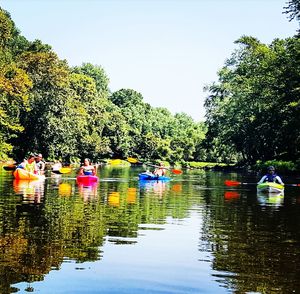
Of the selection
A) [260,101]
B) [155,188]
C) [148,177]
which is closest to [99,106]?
[260,101]

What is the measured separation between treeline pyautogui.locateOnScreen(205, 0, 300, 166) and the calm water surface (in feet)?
116

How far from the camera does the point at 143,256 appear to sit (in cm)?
926

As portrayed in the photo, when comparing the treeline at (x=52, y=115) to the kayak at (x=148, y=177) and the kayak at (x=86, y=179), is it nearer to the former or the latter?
the kayak at (x=148, y=177)

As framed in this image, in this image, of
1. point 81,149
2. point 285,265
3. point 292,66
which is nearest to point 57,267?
point 285,265

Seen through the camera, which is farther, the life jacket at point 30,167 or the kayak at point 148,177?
the kayak at point 148,177

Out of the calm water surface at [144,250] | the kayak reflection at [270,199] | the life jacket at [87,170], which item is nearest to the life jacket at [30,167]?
the life jacket at [87,170]

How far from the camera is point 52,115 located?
64.6 m

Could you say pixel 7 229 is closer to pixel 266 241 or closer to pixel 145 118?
pixel 266 241

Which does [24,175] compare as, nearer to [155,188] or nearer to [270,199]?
[155,188]

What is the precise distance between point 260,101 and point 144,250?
195 ft

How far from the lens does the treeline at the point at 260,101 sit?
52125 mm

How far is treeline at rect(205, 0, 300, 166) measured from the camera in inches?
2052

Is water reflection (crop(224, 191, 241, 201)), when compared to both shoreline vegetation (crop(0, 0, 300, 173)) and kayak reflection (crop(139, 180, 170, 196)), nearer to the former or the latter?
kayak reflection (crop(139, 180, 170, 196))

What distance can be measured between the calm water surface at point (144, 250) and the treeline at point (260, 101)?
35.3 m
